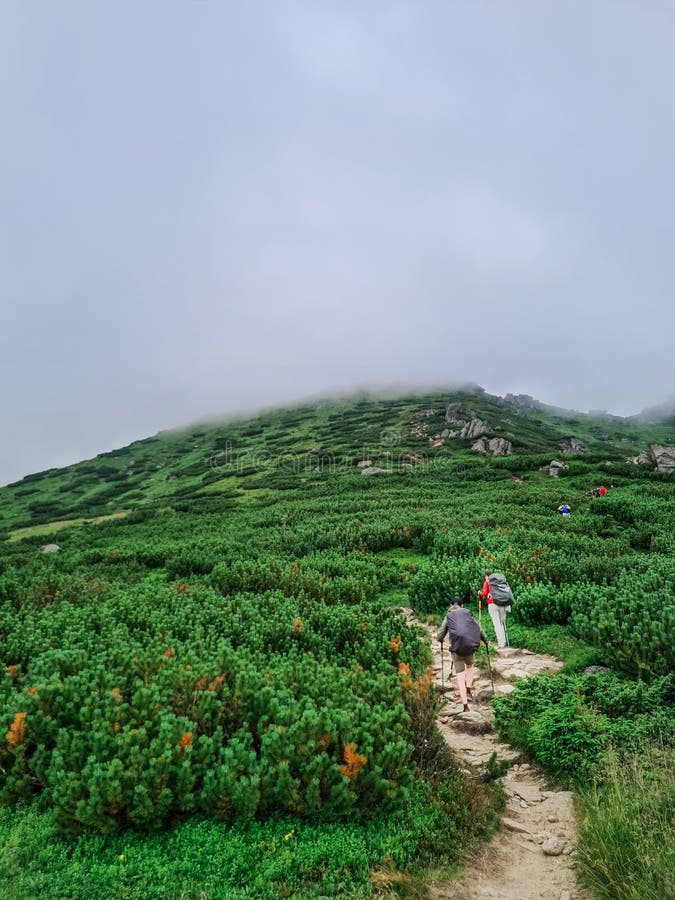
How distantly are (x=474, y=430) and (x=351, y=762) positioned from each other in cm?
5794

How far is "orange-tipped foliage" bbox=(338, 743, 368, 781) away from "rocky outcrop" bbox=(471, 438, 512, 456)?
48.5 metres

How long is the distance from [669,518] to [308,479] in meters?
31.8

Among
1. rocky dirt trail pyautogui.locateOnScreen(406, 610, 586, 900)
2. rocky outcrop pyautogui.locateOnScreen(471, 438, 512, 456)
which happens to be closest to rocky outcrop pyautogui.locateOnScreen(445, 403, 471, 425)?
rocky outcrop pyautogui.locateOnScreen(471, 438, 512, 456)

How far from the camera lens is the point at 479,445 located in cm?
5441

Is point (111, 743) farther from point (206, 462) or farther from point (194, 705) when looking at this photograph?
point (206, 462)

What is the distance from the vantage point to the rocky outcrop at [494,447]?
51.6m

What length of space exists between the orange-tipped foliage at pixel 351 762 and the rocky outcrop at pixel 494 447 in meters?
48.5

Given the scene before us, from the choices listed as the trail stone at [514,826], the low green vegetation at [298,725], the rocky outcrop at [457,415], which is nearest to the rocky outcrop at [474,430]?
the rocky outcrop at [457,415]

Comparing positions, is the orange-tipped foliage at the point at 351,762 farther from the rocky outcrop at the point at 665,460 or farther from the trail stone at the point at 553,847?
the rocky outcrop at the point at 665,460

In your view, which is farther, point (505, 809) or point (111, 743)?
point (505, 809)

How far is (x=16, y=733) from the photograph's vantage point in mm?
5184

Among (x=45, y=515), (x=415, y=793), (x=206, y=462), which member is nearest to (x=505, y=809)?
(x=415, y=793)

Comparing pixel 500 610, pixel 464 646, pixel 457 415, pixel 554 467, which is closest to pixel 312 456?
pixel 457 415

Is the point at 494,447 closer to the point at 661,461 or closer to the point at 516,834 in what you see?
the point at 661,461
